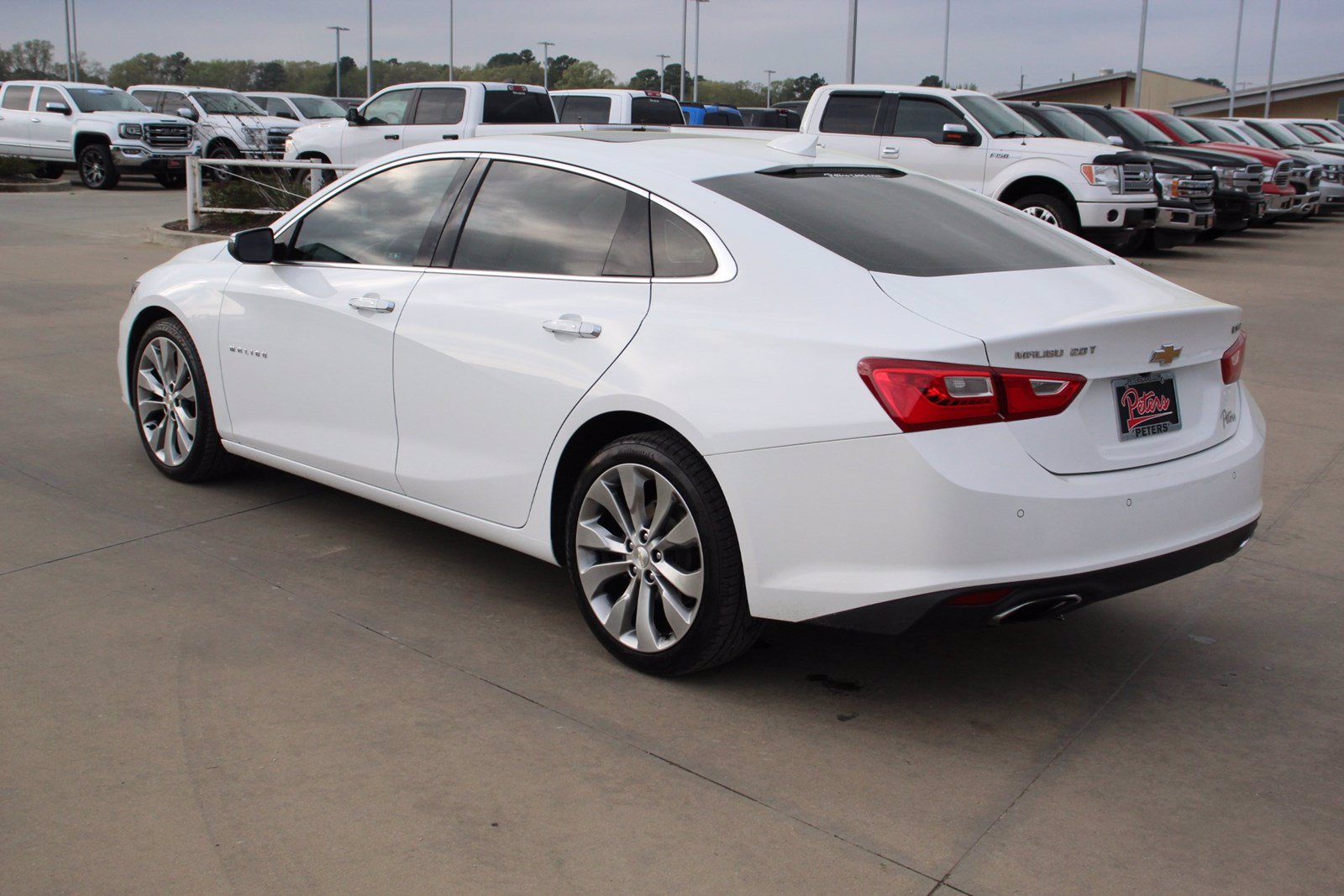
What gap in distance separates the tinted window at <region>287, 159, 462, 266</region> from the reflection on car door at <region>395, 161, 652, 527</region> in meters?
0.21

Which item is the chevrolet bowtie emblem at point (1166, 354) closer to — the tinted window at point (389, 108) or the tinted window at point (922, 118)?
the tinted window at point (922, 118)

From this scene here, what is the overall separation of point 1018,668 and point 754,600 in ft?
3.56

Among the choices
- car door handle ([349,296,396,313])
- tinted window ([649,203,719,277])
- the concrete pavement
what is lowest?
the concrete pavement

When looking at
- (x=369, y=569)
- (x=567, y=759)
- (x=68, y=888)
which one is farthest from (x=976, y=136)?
(x=68, y=888)

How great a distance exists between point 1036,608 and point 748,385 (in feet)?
3.21

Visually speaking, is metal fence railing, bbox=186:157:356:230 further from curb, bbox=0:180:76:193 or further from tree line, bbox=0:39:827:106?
tree line, bbox=0:39:827:106

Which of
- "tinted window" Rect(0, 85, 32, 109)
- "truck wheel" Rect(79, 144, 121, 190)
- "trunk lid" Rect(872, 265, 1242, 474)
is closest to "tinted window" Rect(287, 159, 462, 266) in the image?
"trunk lid" Rect(872, 265, 1242, 474)

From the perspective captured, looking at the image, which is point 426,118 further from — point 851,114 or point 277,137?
point 277,137

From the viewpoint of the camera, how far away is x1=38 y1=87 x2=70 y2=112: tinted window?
2661 cm

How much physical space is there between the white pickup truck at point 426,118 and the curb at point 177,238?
310cm

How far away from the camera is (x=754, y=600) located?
12.0 feet

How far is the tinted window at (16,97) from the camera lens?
2712 centimetres

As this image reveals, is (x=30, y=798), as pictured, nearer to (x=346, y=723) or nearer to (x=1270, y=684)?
(x=346, y=723)

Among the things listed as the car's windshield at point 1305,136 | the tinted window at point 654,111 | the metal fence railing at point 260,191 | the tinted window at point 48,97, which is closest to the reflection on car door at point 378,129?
the metal fence railing at point 260,191
